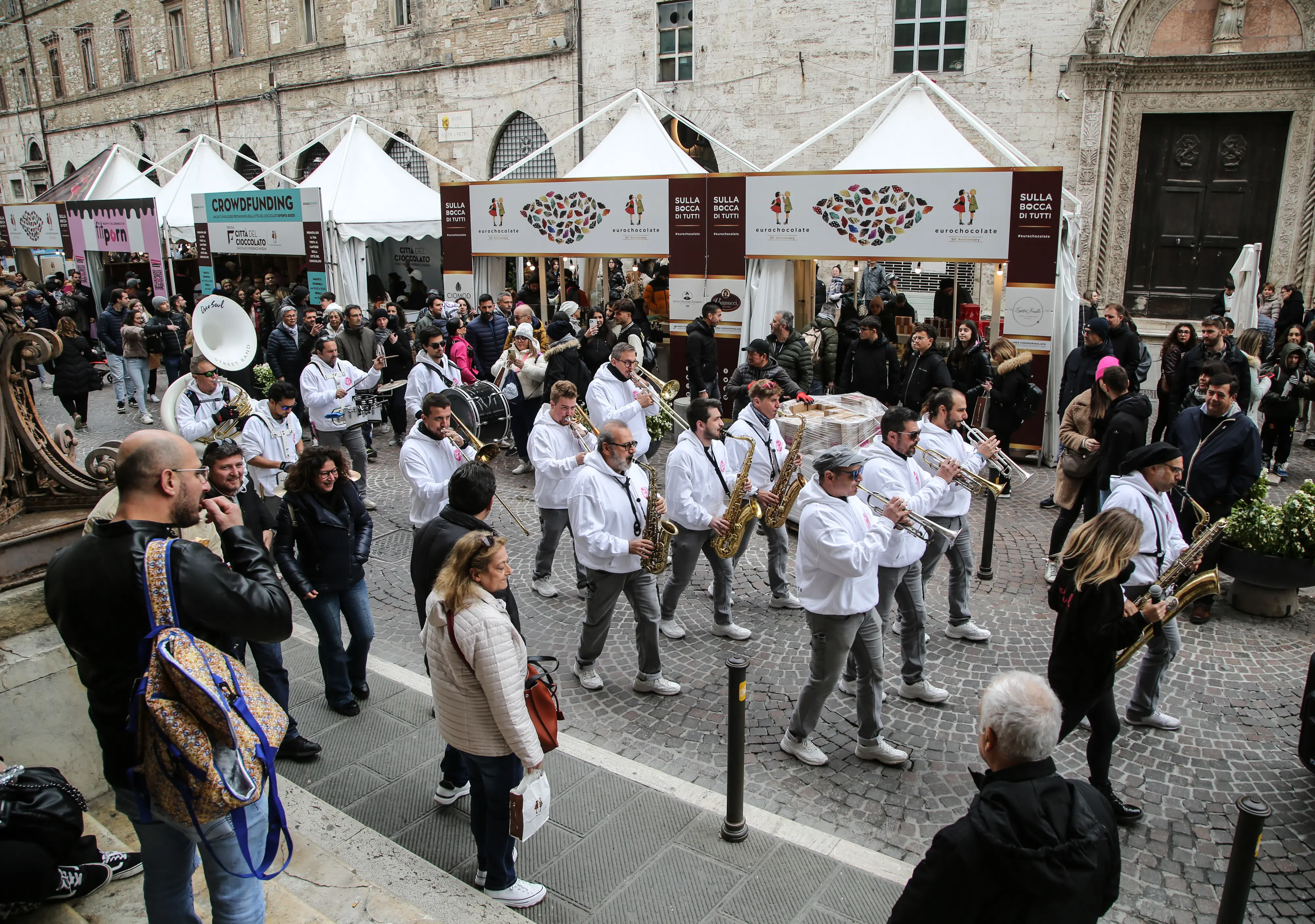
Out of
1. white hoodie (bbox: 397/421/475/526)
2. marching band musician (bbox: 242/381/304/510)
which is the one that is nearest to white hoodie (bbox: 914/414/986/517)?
white hoodie (bbox: 397/421/475/526)

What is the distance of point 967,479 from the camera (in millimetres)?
5637

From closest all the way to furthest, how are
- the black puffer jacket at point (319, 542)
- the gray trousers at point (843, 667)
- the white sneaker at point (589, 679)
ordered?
the gray trousers at point (843, 667)
the black puffer jacket at point (319, 542)
the white sneaker at point (589, 679)

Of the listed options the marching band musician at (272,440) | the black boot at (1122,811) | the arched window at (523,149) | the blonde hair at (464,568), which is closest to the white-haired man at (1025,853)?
the blonde hair at (464,568)

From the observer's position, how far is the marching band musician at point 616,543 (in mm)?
5312

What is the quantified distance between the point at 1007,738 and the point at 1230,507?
507cm

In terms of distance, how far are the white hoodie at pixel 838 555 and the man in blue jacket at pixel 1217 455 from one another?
3.14 m

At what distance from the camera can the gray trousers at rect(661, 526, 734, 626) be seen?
6.18 meters

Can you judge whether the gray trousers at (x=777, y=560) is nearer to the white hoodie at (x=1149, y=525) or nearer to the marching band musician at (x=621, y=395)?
the marching band musician at (x=621, y=395)

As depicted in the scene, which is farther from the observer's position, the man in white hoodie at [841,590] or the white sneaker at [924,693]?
the white sneaker at [924,693]

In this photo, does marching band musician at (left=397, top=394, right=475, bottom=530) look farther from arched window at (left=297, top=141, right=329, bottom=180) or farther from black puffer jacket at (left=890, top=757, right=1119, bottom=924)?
arched window at (left=297, top=141, right=329, bottom=180)

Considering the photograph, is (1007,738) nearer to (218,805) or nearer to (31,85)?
(218,805)

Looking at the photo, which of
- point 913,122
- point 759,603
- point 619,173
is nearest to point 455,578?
point 759,603

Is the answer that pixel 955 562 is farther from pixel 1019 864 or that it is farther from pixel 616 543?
pixel 1019 864

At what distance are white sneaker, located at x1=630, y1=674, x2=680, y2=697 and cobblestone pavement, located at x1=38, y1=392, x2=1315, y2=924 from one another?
3.0 inches
